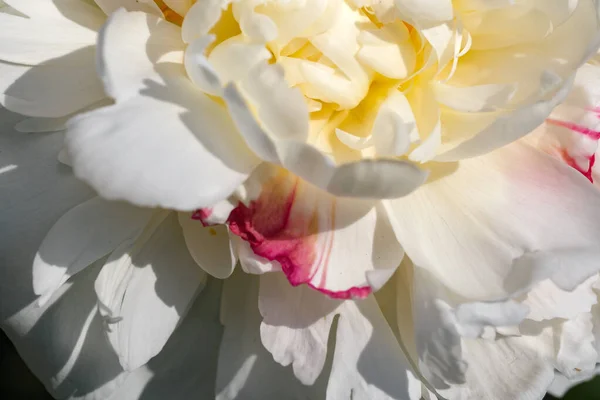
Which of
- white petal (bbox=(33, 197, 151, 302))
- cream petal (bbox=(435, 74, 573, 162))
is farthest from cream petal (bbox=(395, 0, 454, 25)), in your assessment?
white petal (bbox=(33, 197, 151, 302))

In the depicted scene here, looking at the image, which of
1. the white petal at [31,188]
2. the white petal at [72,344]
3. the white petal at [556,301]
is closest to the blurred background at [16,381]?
the white petal at [72,344]

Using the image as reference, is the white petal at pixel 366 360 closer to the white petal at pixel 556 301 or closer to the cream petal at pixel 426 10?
the white petal at pixel 556 301

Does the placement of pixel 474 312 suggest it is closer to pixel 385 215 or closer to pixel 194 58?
pixel 385 215

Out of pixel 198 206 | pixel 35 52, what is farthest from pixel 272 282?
pixel 35 52

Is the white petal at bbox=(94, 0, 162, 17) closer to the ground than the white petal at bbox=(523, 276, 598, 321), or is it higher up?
higher up

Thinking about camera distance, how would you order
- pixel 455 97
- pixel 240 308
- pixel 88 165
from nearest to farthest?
pixel 88 165 → pixel 455 97 → pixel 240 308

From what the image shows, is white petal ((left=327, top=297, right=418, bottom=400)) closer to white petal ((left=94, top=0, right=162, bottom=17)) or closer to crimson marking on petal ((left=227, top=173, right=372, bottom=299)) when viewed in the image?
crimson marking on petal ((left=227, top=173, right=372, bottom=299))
